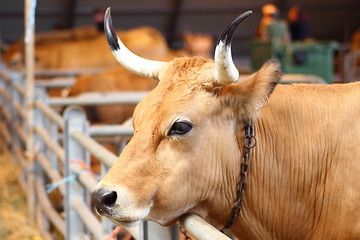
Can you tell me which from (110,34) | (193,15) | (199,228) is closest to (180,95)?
(110,34)

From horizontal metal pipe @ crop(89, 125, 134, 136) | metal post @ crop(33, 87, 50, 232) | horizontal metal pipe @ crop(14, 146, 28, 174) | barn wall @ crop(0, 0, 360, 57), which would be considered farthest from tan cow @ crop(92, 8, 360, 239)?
barn wall @ crop(0, 0, 360, 57)

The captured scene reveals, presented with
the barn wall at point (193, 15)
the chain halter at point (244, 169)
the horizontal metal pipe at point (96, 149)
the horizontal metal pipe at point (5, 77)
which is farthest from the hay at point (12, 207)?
the barn wall at point (193, 15)

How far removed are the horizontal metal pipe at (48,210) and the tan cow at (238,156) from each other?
2648 millimetres

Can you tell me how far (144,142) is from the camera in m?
2.85

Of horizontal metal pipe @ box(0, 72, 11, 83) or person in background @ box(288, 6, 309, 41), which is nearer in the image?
horizontal metal pipe @ box(0, 72, 11, 83)

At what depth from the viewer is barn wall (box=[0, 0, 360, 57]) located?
20375 millimetres

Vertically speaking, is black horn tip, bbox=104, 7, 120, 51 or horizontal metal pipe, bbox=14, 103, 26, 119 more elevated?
black horn tip, bbox=104, 7, 120, 51

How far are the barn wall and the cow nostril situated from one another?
17810 millimetres

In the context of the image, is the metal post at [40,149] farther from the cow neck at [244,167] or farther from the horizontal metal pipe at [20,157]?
the cow neck at [244,167]

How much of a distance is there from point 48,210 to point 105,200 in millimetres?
3448

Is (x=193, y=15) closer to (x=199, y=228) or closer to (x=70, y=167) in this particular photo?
(x=70, y=167)

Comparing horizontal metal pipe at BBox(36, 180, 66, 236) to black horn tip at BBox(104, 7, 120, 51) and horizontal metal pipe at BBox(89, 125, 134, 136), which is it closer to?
horizontal metal pipe at BBox(89, 125, 134, 136)

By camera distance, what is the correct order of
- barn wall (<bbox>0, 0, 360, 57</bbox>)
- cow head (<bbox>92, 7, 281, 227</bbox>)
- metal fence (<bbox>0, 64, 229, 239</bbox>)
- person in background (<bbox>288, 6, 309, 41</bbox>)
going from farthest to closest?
barn wall (<bbox>0, 0, 360, 57</bbox>) < person in background (<bbox>288, 6, 309, 41</bbox>) < metal fence (<bbox>0, 64, 229, 239</bbox>) < cow head (<bbox>92, 7, 281, 227</bbox>)

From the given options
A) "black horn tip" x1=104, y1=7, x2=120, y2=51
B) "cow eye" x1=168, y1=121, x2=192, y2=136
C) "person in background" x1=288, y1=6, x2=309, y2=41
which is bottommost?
"cow eye" x1=168, y1=121, x2=192, y2=136
